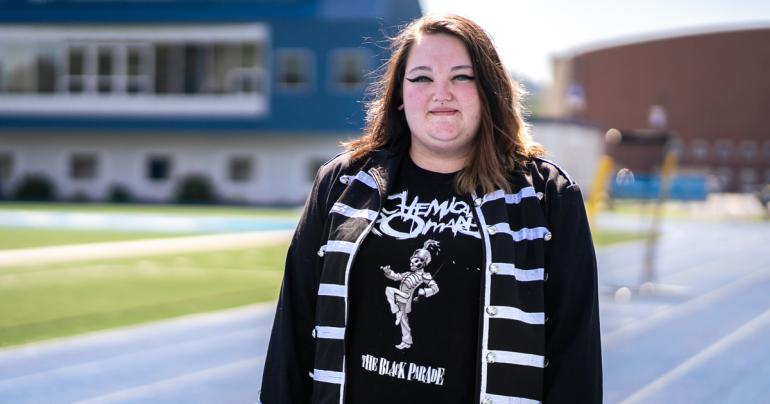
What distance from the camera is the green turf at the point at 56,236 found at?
693 inches

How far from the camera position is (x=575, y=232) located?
2787mm

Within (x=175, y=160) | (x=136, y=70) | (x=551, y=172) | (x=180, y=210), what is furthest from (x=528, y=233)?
(x=136, y=70)

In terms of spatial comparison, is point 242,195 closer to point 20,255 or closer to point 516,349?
point 20,255

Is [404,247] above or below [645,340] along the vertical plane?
above

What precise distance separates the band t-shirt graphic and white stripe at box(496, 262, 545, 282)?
8 cm

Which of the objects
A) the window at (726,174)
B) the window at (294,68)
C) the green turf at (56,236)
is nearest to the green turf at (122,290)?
the green turf at (56,236)

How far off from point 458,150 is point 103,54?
1521 inches

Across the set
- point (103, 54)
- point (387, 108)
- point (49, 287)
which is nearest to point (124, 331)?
point (49, 287)

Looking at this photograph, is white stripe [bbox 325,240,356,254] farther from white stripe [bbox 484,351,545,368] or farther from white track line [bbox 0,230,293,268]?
white track line [bbox 0,230,293,268]

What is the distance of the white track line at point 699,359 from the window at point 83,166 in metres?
34.6

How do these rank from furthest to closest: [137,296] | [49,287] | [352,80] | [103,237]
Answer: [352,80] → [103,237] → [49,287] → [137,296]

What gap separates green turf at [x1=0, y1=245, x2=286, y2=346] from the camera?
29.0 feet

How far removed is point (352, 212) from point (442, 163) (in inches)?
13.0

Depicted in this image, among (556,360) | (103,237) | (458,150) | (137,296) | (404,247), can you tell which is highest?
(458,150)
